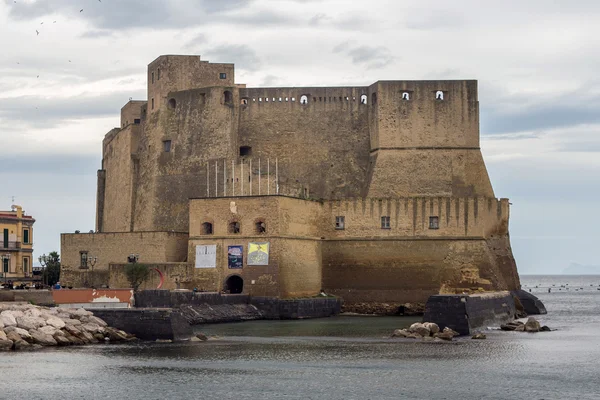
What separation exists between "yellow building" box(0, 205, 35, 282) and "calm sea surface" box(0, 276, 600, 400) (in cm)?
1584

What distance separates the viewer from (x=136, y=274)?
37.1m

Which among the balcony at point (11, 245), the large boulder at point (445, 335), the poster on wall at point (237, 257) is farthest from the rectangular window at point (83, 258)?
the large boulder at point (445, 335)

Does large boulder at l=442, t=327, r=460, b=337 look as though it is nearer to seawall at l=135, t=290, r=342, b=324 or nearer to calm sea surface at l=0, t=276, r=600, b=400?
calm sea surface at l=0, t=276, r=600, b=400

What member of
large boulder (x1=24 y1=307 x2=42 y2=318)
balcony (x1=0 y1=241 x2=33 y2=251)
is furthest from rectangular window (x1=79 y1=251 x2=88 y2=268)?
large boulder (x1=24 y1=307 x2=42 y2=318)

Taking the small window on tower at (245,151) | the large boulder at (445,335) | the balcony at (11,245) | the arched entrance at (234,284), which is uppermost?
the small window on tower at (245,151)

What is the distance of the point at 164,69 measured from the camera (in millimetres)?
44812

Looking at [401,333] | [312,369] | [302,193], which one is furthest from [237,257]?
[312,369]

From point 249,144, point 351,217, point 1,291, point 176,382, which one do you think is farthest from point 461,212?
point 176,382

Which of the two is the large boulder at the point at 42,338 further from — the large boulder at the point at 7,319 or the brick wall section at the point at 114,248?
the brick wall section at the point at 114,248

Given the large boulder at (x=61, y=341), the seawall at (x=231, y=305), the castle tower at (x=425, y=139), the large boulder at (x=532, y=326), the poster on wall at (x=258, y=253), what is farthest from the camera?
the castle tower at (x=425, y=139)

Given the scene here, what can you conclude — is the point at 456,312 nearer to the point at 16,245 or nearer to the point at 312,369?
the point at 312,369

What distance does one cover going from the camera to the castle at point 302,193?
3766 cm

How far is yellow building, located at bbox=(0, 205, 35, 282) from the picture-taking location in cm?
4288

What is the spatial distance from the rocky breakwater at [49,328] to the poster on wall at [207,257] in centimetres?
949
